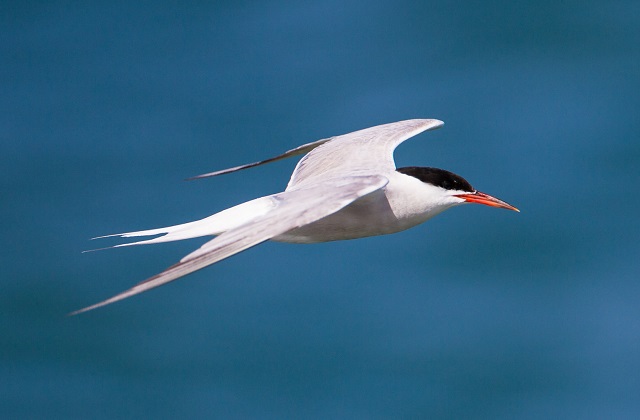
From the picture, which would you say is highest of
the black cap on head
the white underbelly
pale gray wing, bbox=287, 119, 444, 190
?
pale gray wing, bbox=287, 119, 444, 190

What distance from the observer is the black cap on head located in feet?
18.3

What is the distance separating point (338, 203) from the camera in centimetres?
441

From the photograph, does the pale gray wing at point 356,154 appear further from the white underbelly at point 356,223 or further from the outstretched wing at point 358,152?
the white underbelly at point 356,223

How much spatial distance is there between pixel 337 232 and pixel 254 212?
71 cm

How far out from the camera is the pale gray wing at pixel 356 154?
580cm

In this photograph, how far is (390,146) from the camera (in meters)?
6.12

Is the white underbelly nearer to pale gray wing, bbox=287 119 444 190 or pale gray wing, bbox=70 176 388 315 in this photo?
pale gray wing, bbox=287 119 444 190

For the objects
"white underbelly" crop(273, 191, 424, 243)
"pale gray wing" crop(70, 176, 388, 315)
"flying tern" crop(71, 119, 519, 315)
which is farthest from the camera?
"white underbelly" crop(273, 191, 424, 243)

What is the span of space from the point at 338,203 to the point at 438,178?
1340 mm

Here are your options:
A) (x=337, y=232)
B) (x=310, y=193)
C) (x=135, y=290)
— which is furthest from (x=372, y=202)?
(x=135, y=290)

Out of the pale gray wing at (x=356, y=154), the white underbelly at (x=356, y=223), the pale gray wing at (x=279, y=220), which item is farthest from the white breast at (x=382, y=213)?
the pale gray wing at (x=279, y=220)

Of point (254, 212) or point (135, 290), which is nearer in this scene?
point (135, 290)

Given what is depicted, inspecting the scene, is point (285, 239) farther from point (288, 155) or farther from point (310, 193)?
point (288, 155)

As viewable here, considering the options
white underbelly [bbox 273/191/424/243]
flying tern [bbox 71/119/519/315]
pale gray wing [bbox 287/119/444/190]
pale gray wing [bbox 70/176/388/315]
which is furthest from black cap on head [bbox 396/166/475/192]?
pale gray wing [bbox 70/176/388/315]
